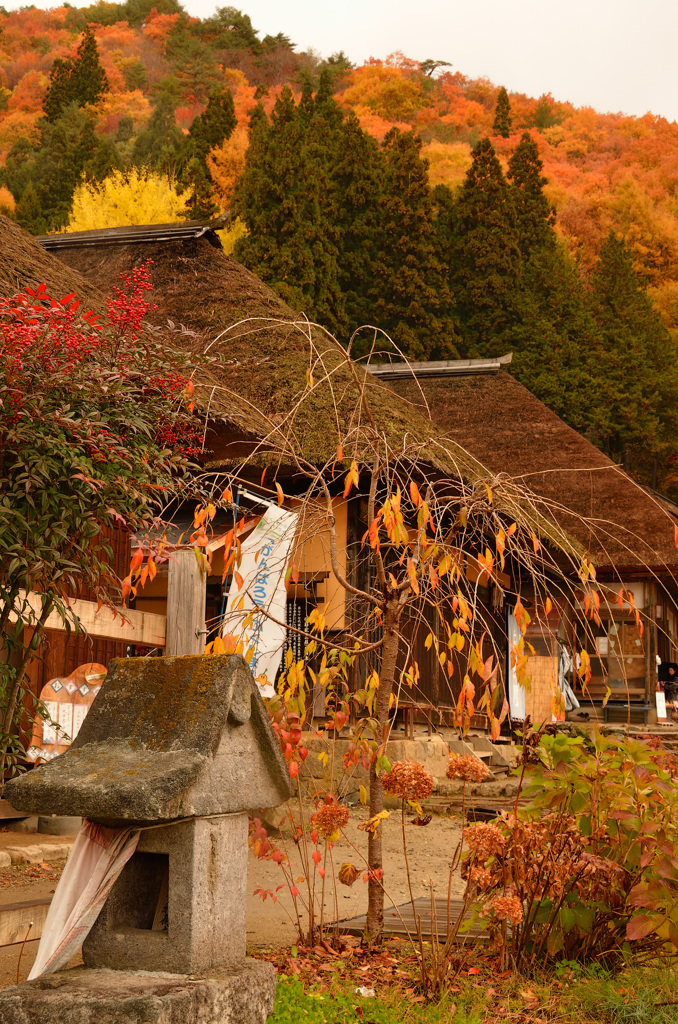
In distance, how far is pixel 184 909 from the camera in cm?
253

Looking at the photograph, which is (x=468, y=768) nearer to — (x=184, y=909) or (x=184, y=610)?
(x=184, y=909)

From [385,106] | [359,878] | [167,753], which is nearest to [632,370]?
[385,106]

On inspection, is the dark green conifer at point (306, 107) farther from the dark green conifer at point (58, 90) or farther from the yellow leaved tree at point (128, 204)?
the dark green conifer at point (58, 90)

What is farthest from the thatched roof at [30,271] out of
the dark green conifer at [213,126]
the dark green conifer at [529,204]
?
the dark green conifer at [213,126]

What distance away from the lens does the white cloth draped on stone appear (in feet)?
8.21

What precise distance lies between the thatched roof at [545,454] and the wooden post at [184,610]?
367 inches

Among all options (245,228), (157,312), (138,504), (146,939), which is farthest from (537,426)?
(146,939)

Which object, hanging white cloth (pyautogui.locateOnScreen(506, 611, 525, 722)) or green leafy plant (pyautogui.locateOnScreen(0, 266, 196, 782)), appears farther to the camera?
hanging white cloth (pyautogui.locateOnScreen(506, 611, 525, 722))

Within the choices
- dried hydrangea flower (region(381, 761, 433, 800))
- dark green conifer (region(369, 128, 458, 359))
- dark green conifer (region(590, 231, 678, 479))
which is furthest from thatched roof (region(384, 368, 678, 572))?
dried hydrangea flower (region(381, 761, 433, 800))

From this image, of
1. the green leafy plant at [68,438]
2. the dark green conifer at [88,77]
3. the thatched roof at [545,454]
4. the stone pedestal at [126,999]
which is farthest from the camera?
the dark green conifer at [88,77]

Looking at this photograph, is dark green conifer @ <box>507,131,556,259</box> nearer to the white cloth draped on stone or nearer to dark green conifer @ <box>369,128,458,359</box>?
dark green conifer @ <box>369,128,458,359</box>

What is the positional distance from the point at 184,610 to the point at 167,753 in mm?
2796

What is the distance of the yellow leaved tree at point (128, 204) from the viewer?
2291 centimetres

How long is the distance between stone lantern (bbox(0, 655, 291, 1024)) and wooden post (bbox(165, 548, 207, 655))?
7.92 ft
